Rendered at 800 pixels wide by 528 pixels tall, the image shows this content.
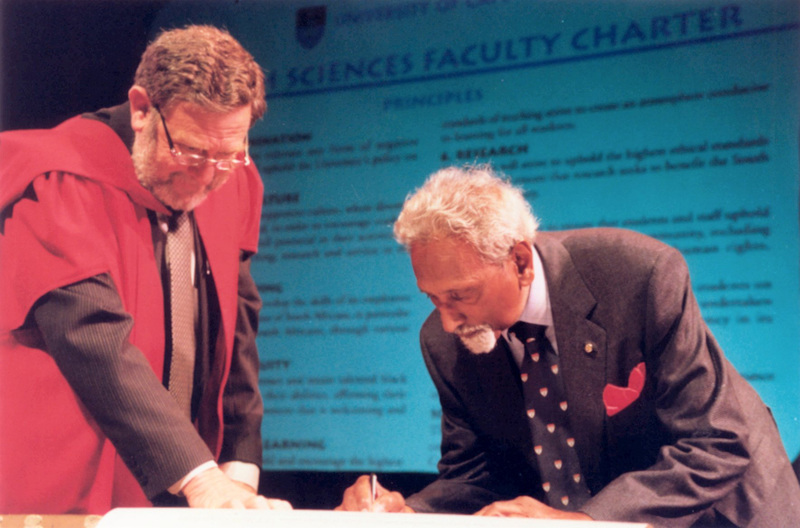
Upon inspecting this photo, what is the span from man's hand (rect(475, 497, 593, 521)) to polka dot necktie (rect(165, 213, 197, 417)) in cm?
90

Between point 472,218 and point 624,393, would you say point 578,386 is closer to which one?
point 624,393

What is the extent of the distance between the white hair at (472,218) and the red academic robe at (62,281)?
75 cm

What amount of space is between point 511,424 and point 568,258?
0.46 metres

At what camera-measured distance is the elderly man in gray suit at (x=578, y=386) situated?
1964 millimetres

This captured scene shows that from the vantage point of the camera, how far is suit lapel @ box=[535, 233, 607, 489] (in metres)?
2.09

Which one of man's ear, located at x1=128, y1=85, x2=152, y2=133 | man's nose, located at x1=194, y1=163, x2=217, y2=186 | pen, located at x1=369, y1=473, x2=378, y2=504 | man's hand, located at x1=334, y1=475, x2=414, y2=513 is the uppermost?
man's ear, located at x1=128, y1=85, x2=152, y2=133

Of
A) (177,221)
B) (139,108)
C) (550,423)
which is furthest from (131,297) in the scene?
(550,423)

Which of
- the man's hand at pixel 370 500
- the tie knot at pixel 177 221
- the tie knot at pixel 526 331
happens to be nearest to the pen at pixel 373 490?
the man's hand at pixel 370 500

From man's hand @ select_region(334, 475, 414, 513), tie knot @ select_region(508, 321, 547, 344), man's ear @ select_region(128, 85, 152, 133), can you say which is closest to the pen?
man's hand @ select_region(334, 475, 414, 513)

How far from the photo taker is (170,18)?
8.50ft

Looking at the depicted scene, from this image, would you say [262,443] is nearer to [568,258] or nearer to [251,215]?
[251,215]

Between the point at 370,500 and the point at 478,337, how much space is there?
0.51 meters

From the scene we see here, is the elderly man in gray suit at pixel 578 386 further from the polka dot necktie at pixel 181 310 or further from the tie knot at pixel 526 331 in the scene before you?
the polka dot necktie at pixel 181 310

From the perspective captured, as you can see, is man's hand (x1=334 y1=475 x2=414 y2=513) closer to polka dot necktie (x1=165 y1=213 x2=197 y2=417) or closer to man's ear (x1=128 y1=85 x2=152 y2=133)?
polka dot necktie (x1=165 y1=213 x2=197 y2=417)
